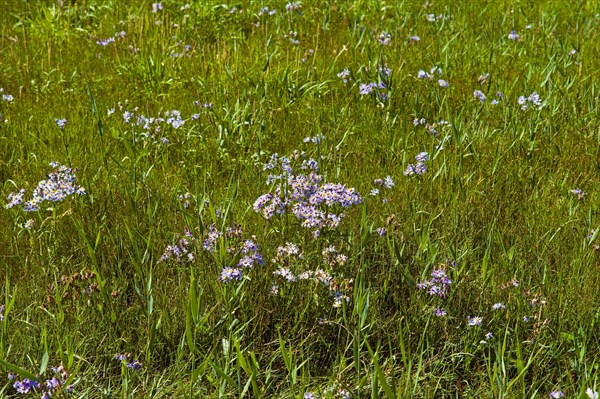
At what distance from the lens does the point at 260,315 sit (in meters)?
2.63

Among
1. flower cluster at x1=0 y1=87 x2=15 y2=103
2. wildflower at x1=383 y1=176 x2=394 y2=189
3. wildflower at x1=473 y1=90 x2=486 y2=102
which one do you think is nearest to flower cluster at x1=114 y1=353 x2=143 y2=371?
wildflower at x1=383 y1=176 x2=394 y2=189

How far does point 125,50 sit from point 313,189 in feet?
8.48

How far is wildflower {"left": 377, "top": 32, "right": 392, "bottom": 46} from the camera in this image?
4.67 m

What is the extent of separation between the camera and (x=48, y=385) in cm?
207

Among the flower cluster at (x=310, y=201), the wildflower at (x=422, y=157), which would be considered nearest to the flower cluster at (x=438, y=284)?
the flower cluster at (x=310, y=201)

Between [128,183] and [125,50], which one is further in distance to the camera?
[125,50]

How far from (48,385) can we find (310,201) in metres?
1.12

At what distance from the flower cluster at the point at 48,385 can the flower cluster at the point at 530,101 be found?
8.30ft

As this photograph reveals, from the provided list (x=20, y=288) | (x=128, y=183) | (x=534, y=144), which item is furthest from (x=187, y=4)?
(x=20, y=288)

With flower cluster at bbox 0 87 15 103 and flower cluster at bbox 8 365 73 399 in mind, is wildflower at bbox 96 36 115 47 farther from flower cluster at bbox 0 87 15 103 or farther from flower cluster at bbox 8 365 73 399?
flower cluster at bbox 8 365 73 399

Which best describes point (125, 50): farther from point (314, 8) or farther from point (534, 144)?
point (534, 144)

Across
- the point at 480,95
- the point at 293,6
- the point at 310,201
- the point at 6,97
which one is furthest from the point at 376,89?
the point at 6,97

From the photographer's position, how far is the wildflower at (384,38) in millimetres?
4668

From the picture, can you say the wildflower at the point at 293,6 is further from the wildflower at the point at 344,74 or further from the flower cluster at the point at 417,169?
the flower cluster at the point at 417,169
